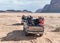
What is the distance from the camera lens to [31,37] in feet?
61.5

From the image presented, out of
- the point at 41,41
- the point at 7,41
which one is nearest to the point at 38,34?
the point at 41,41

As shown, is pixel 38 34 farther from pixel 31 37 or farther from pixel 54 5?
pixel 54 5

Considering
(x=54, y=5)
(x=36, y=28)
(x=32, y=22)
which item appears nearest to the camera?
(x=36, y=28)

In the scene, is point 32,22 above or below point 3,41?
above

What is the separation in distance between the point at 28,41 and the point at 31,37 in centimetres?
190

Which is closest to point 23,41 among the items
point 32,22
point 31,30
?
point 31,30

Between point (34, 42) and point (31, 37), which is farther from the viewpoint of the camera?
point (31, 37)

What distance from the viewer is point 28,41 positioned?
1688cm

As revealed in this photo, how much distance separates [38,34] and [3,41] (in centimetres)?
325

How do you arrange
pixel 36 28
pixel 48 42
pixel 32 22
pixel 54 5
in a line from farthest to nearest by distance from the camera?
pixel 54 5
pixel 32 22
pixel 36 28
pixel 48 42

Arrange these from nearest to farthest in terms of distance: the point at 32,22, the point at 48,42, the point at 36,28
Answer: the point at 48,42 < the point at 36,28 < the point at 32,22

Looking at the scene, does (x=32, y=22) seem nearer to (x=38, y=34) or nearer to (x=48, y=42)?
(x=38, y=34)

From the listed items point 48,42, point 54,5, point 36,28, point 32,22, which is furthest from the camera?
point 54,5

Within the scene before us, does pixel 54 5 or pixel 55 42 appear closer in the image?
pixel 55 42
